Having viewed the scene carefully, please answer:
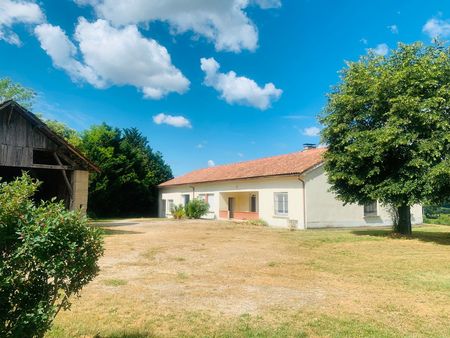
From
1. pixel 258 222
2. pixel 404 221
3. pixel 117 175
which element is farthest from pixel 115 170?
pixel 404 221

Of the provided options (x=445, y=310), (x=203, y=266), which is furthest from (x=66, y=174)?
(x=445, y=310)

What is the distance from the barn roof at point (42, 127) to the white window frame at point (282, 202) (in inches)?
471

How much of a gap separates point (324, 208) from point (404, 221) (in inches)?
209

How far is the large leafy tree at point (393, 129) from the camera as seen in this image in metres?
13.9

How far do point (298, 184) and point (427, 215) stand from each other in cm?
2600

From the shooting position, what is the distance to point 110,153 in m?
36.2

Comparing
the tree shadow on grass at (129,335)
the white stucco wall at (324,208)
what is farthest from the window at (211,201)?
the tree shadow on grass at (129,335)

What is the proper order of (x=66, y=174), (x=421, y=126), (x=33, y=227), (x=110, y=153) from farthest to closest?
(x=110, y=153) < (x=66, y=174) < (x=421, y=126) < (x=33, y=227)

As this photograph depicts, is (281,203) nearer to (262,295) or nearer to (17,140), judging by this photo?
(17,140)

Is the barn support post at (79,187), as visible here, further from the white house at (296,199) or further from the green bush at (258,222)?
the white house at (296,199)

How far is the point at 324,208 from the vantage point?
21.8 metres

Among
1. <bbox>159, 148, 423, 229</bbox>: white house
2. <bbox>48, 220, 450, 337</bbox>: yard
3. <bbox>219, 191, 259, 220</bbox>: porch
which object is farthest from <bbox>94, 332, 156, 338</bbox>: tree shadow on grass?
<bbox>219, 191, 259, 220</bbox>: porch

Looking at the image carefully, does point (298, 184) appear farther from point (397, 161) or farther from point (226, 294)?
point (226, 294)

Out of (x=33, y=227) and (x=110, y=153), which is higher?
(x=110, y=153)
